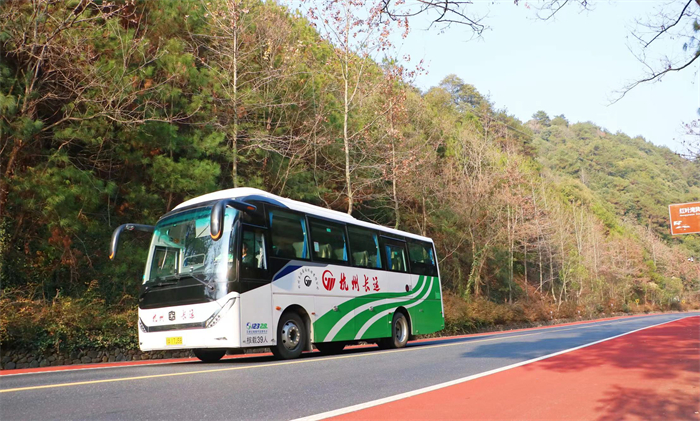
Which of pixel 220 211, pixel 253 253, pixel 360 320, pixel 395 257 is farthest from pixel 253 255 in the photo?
pixel 395 257

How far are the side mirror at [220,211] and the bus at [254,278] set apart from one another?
0.02m

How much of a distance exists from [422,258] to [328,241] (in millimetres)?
5648

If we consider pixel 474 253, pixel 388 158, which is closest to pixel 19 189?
pixel 388 158

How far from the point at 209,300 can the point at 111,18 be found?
32.2 ft

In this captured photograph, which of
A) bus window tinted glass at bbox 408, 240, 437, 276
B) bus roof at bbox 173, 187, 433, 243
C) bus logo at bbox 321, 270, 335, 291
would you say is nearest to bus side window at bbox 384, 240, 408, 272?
bus window tinted glass at bbox 408, 240, 437, 276

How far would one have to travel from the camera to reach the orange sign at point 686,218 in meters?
29.8

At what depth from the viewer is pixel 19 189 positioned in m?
14.1

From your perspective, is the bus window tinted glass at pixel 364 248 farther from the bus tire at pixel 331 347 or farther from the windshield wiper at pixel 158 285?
the windshield wiper at pixel 158 285

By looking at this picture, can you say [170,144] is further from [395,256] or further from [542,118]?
[542,118]

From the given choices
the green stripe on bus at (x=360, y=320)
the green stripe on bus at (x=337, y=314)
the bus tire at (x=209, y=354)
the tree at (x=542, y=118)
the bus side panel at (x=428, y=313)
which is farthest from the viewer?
the tree at (x=542, y=118)

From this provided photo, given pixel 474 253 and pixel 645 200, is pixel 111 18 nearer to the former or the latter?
pixel 474 253

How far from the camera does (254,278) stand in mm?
11617

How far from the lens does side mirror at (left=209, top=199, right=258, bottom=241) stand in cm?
991

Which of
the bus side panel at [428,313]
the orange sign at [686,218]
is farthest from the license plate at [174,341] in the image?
the orange sign at [686,218]
